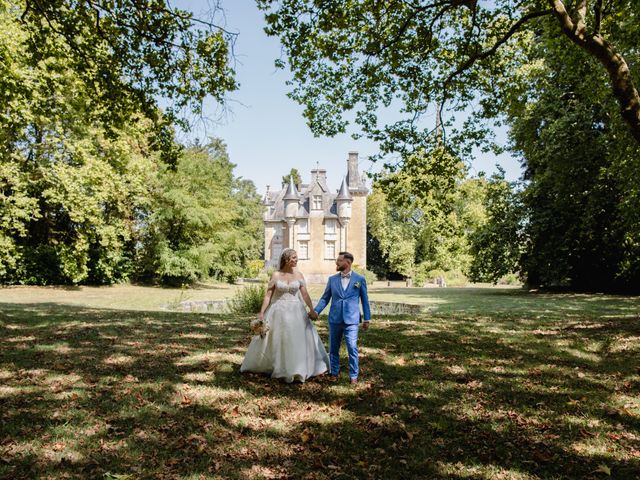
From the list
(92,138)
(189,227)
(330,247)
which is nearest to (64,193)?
(92,138)

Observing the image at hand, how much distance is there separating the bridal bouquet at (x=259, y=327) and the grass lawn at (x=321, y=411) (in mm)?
749

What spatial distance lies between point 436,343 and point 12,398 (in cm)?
781

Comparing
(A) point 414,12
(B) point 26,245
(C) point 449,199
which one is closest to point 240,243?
(B) point 26,245

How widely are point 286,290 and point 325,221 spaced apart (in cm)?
4502

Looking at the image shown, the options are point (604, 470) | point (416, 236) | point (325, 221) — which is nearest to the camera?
point (604, 470)

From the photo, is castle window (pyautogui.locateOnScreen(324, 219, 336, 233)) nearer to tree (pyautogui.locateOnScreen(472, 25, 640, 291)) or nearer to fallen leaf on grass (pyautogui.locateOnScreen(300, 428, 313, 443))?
tree (pyautogui.locateOnScreen(472, 25, 640, 291))

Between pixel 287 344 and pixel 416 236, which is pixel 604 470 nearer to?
pixel 287 344

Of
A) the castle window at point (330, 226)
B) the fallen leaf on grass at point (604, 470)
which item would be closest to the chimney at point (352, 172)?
the castle window at point (330, 226)

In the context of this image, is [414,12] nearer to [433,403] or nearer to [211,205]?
[433,403]

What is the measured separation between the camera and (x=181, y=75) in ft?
35.7

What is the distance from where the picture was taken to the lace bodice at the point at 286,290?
22.7 feet

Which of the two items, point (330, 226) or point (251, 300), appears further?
point (330, 226)

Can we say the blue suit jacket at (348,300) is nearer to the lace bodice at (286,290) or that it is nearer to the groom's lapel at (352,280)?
the groom's lapel at (352,280)

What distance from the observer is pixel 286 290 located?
272 inches
